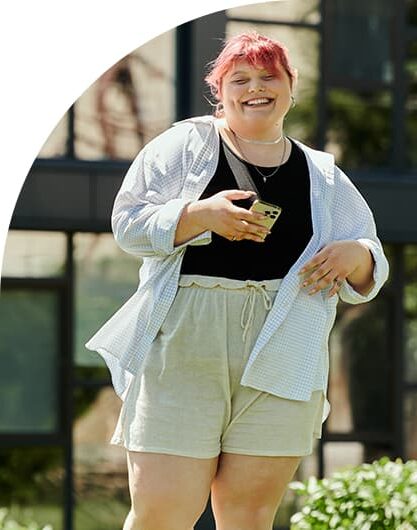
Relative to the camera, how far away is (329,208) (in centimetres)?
405

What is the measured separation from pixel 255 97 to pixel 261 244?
375 millimetres

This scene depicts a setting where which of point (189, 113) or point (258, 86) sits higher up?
point (258, 86)

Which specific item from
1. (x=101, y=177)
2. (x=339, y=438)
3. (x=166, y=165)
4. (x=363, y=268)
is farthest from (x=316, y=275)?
(x=339, y=438)

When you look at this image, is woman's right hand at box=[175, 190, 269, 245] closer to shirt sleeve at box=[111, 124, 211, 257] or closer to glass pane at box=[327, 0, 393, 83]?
shirt sleeve at box=[111, 124, 211, 257]

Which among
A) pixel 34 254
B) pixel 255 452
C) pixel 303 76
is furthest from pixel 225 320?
pixel 303 76

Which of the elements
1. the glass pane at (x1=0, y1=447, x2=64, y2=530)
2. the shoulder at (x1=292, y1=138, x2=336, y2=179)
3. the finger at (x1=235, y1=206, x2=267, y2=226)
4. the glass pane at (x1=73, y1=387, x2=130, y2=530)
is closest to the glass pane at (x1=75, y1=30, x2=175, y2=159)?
the glass pane at (x1=73, y1=387, x2=130, y2=530)

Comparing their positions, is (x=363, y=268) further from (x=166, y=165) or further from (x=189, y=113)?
(x=189, y=113)

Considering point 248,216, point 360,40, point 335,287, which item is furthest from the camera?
point 360,40

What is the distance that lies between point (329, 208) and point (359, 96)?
624 centimetres

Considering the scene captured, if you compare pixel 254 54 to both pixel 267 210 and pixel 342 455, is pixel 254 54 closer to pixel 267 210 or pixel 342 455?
pixel 267 210

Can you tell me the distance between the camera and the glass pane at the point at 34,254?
9375 mm

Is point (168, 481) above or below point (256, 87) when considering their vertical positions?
below

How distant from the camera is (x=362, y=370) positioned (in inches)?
402

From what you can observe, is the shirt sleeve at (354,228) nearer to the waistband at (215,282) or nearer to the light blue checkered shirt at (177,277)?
the light blue checkered shirt at (177,277)
